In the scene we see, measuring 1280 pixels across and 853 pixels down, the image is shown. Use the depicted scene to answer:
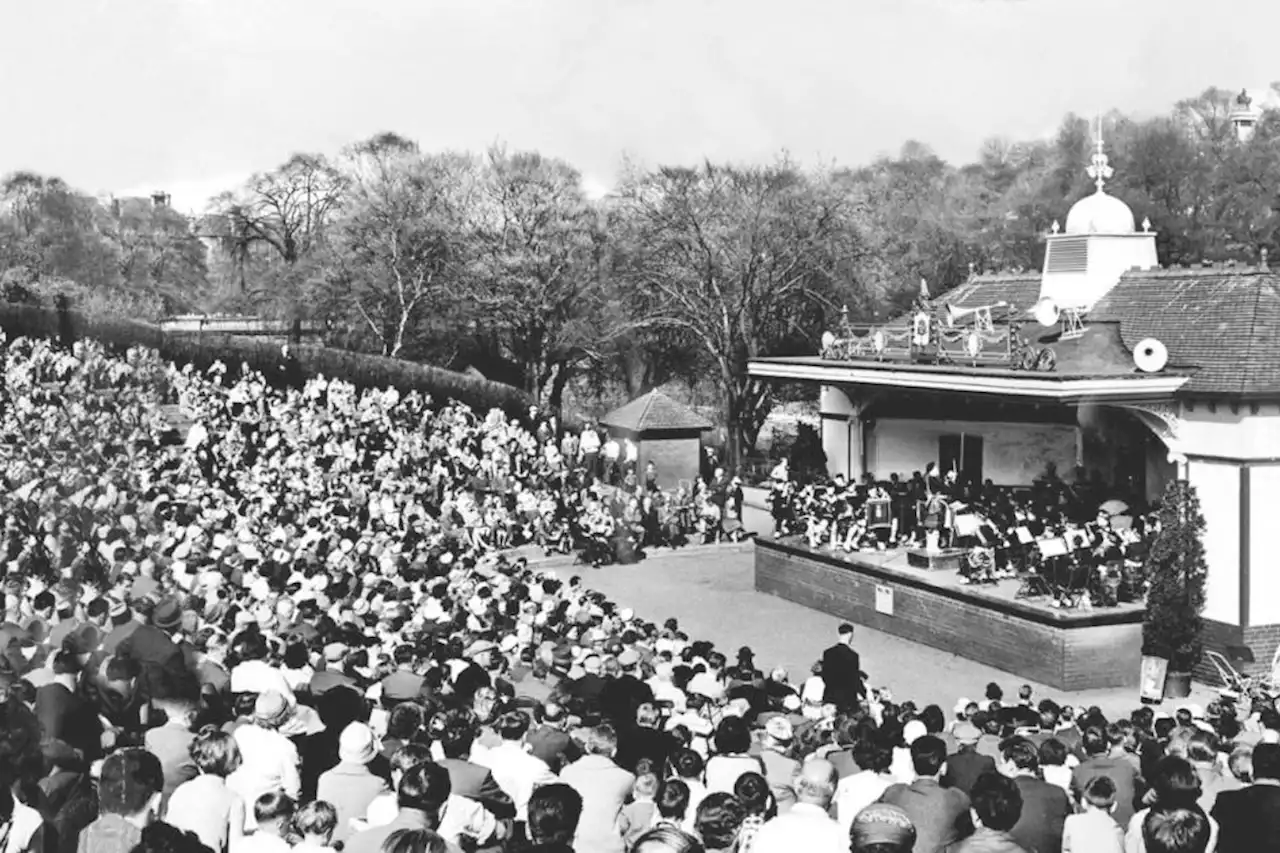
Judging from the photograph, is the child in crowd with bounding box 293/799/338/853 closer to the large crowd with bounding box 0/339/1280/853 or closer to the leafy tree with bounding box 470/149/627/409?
the large crowd with bounding box 0/339/1280/853

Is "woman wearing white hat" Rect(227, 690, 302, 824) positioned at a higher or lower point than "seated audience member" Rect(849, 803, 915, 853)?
lower

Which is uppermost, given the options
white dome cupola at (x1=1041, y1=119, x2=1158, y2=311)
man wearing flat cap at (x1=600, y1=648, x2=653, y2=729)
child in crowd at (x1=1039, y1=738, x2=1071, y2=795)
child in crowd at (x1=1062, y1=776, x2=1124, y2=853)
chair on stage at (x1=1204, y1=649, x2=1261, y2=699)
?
white dome cupola at (x1=1041, y1=119, x2=1158, y2=311)

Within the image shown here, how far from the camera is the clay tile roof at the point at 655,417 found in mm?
35875

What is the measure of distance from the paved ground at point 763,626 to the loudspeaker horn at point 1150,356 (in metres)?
4.60

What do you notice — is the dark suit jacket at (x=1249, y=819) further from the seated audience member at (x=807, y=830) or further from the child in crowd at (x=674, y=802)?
the child in crowd at (x=674, y=802)

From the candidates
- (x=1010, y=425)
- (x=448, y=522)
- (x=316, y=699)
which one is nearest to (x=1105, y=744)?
(x=316, y=699)

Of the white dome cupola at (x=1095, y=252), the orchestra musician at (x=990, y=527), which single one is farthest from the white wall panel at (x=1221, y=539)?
the white dome cupola at (x=1095, y=252)

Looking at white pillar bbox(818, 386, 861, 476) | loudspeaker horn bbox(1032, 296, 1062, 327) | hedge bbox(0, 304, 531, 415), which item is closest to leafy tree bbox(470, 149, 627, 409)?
hedge bbox(0, 304, 531, 415)

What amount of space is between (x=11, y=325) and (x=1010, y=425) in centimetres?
2877

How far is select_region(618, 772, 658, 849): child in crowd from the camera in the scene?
888 cm

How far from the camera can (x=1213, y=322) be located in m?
23.3

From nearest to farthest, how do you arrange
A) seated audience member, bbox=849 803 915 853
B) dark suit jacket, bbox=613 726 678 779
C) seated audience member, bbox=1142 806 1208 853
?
seated audience member, bbox=849 803 915 853 → seated audience member, bbox=1142 806 1208 853 → dark suit jacket, bbox=613 726 678 779

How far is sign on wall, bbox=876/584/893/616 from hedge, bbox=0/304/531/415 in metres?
22.5

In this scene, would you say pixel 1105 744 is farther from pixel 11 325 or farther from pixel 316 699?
pixel 11 325
